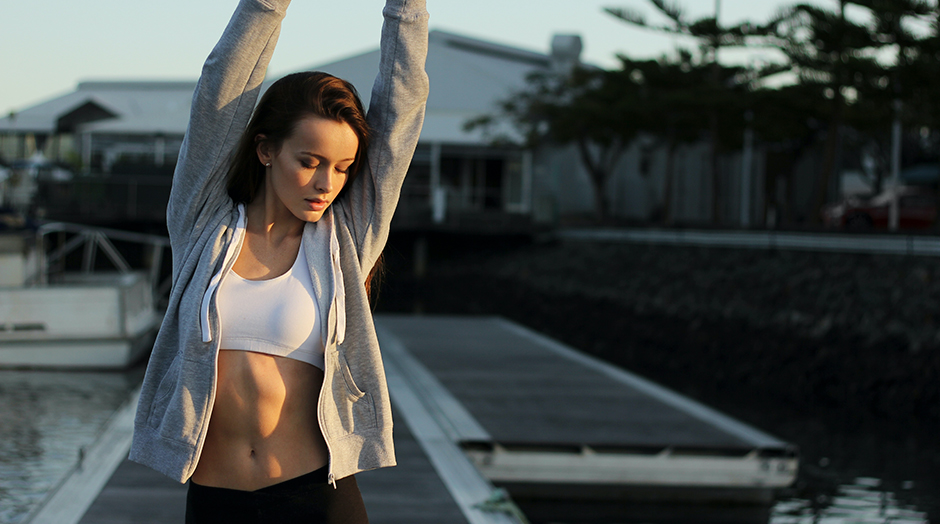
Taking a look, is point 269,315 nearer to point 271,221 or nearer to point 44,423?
point 271,221

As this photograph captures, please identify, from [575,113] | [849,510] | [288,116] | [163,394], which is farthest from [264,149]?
[575,113]

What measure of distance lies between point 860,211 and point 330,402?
71.8 feet

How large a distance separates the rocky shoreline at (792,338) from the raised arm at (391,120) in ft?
10.2

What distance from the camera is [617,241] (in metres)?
26.4

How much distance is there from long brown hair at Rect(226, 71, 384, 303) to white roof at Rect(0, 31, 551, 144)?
22109mm

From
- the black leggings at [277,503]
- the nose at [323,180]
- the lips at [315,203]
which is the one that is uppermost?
the nose at [323,180]

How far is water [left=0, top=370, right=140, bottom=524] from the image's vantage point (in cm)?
715

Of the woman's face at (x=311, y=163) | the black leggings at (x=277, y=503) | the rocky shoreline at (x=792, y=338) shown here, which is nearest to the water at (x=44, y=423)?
the rocky shoreline at (x=792, y=338)

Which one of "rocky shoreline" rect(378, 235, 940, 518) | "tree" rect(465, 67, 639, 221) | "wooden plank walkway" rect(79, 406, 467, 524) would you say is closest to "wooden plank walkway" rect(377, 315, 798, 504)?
"wooden plank walkway" rect(79, 406, 467, 524)

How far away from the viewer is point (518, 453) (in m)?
6.41

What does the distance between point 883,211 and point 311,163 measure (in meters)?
21.8

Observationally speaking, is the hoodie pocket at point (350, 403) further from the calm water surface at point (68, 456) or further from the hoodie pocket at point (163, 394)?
the calm water surface at point (68, 456)

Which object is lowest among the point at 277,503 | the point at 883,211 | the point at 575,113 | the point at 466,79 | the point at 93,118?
the point at 277,503

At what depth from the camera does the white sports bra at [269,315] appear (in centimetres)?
177
